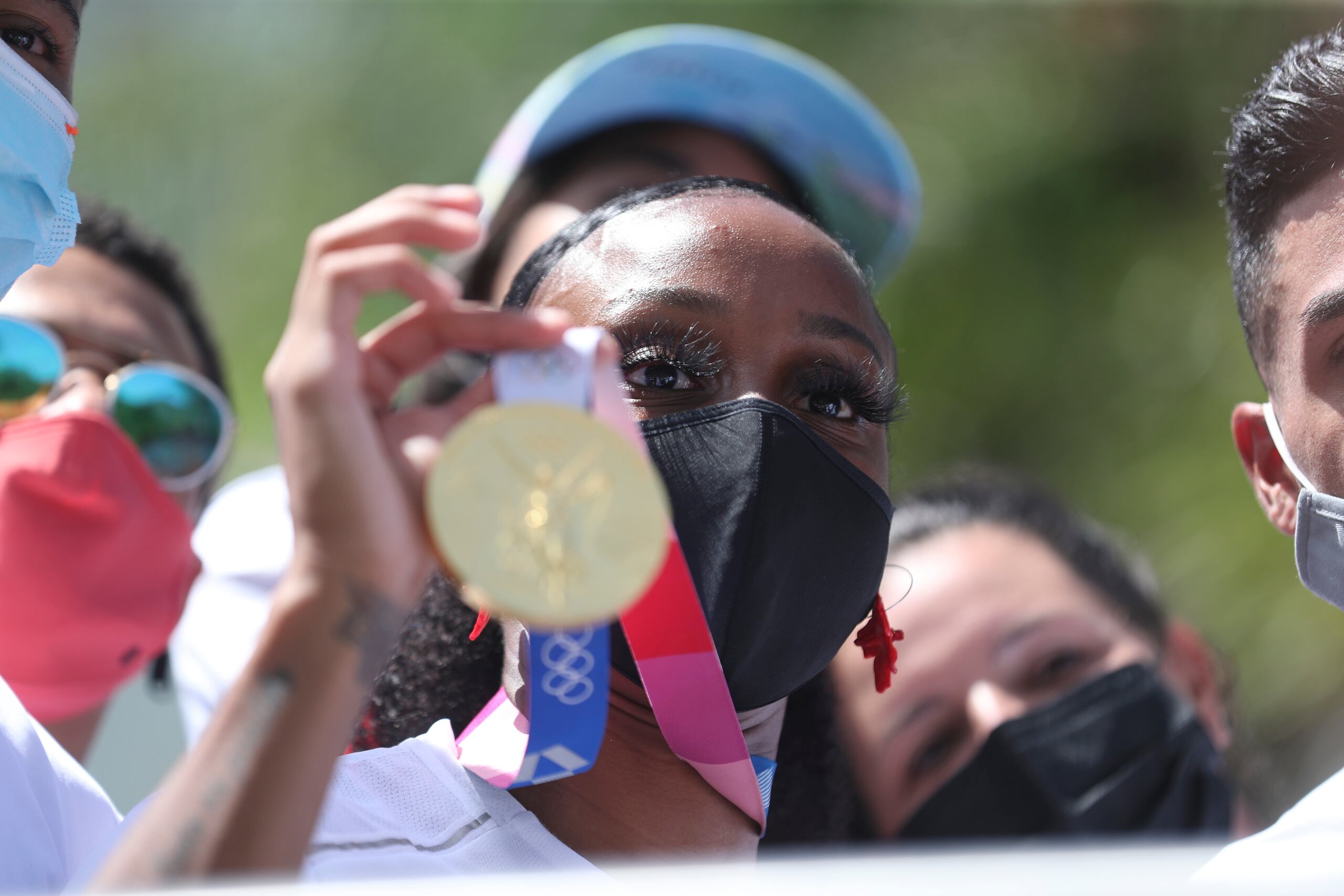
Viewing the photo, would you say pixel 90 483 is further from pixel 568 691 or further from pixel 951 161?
pixel 951 161

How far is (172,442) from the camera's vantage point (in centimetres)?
291

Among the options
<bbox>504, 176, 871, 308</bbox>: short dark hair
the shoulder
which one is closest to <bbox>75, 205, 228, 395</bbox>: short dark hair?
the shoulder

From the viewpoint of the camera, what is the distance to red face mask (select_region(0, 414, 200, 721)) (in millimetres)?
2451

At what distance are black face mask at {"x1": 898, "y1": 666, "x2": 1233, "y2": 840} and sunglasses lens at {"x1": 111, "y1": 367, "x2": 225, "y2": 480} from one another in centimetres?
198

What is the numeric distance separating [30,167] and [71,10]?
0.30 m

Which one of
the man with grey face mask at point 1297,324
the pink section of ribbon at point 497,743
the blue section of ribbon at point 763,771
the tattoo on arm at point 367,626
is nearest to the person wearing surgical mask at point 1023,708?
the man with grey face mask at point 1297,324

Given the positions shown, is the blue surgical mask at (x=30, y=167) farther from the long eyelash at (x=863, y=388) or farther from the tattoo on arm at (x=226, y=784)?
the long eyelash at (x=863, y=388)

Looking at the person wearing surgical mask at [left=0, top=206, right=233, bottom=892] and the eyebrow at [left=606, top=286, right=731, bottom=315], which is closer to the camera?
the eyebrow at [left=606, top=286, right=731, bottom=315]

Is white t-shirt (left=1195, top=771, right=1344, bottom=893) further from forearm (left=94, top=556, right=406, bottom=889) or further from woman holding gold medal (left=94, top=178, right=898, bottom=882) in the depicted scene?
forearm (left=94, top=556, right=406, bottom=889)

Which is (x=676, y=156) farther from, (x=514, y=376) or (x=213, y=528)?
(x=514, y=376)

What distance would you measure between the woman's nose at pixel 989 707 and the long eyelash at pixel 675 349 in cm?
170

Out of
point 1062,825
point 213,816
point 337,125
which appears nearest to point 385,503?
point 213,816

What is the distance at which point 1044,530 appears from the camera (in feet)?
12.4

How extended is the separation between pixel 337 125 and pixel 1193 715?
6880 millimetres
